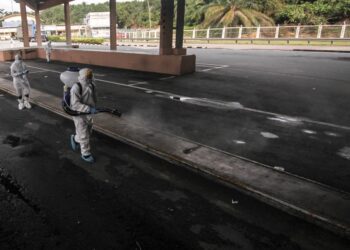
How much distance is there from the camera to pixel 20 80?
31.7 ft

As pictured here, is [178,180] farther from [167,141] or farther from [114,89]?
[114,89]

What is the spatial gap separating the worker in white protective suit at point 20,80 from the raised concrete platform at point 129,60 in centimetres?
215

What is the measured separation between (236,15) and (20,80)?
3907 cm

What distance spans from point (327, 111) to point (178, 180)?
21.0ft

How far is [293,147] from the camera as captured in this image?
21.2ft

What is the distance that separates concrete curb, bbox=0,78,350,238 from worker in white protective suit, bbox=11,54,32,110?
387cm

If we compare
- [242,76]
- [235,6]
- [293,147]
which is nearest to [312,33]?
[235,6]

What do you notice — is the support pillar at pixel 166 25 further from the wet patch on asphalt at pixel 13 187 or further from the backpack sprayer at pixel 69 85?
the wet patch on asphalt at pixel 13 187

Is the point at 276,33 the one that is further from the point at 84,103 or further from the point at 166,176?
the point at 166,176

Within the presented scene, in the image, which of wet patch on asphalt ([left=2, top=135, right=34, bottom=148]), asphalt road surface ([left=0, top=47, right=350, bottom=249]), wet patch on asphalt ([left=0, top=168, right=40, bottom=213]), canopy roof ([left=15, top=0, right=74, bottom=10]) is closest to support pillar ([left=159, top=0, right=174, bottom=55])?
asphalt road surface ([left=0, top=47, right=350, bottom=249])

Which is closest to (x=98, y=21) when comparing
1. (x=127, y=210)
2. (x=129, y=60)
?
(x=129, y=60)

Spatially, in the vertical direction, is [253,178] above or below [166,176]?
above

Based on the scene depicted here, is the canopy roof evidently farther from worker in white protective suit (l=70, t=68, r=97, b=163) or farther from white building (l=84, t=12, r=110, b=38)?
white building (l=84, t=12, r=110, b=38)

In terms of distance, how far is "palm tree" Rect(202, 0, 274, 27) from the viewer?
42625 millimetres
